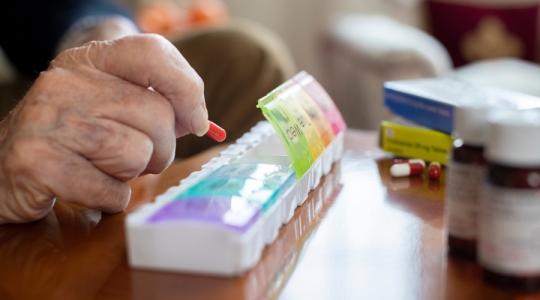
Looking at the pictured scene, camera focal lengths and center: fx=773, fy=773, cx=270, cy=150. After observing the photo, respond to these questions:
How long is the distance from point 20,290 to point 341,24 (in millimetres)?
2043

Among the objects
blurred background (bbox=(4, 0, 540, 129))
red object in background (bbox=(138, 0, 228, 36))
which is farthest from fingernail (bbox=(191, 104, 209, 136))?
red object in background (bbox=(138, 0, 228, 36))

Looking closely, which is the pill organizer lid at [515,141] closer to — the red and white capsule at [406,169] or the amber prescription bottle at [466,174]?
the amber prescription bottle at [466,174]

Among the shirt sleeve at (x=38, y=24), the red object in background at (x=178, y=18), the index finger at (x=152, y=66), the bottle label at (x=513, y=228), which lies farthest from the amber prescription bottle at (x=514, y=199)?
the red object in background at (x=178, y=18)

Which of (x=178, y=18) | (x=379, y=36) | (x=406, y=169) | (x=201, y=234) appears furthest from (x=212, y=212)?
(x=178, y=18)

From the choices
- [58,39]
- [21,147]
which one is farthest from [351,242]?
[58,39]

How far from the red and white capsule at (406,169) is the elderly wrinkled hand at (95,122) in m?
0.28

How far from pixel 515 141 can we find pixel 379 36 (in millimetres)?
1739

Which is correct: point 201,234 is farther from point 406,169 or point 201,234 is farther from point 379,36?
point 379,36

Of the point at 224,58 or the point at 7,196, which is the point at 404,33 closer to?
the point at 224,58

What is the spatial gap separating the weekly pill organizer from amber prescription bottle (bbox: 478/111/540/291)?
0.20m

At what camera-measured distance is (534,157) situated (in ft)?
1.91

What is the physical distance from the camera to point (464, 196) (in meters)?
0.66

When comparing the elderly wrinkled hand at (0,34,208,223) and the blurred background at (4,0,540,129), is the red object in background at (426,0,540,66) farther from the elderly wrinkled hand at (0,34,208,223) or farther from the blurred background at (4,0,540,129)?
the elderly wrinkled hand at (0,34,208,223)

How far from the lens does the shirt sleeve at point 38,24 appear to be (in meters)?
1.73
